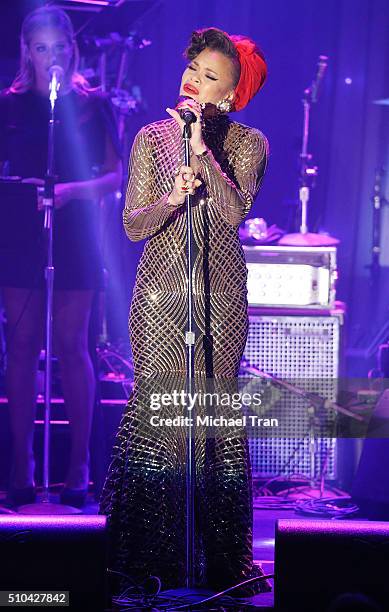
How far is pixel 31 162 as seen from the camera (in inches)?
200

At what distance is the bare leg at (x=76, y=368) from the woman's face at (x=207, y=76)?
6.16 feet

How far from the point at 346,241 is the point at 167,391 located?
4.03 meters

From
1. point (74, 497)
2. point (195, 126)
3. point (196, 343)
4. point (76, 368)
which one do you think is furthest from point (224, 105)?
point (74, 497)

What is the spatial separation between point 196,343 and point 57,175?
1911mm

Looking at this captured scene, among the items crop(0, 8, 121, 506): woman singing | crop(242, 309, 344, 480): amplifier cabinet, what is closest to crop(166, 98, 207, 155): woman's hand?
crop(0, 8, 121, 506): woman singing

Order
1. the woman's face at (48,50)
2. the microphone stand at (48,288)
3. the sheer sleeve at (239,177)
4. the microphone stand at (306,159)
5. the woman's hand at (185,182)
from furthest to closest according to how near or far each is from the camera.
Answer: the microphone stand at (306,159) < the woman's face at (48,50) < the microphone stand at (48,288) < the sheer sleeve at (239,177) < the woman's hand at (185,182)

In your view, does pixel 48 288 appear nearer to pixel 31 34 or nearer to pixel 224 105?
pixel 31 34

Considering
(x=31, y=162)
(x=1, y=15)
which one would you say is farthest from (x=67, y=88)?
(x=1, y=15)

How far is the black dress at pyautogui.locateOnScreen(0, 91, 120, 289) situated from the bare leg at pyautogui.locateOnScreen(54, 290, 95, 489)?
10 cm

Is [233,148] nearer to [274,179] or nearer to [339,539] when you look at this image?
[339,539]

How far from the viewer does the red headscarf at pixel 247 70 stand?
3.43 meters

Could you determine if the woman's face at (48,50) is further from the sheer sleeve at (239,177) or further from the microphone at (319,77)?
the microphone at (319,77)

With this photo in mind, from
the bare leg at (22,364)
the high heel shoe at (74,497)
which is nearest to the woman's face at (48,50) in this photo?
the bare leg at (22,364)

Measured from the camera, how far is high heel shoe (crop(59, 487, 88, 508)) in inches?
195
